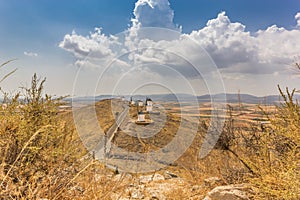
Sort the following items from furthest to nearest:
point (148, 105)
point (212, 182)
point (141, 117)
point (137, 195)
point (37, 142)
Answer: point (148, 105) < point (141, 117) < point (212, 182) < point (137, 195) < point (37, 142)

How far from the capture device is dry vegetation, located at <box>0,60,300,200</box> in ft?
7.51

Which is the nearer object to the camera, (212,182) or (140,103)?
(212,182)

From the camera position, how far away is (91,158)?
149 inches

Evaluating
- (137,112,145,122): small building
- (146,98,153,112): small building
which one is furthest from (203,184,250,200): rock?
(146,98,153,112): small building

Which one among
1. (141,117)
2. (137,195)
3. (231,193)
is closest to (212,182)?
(231,193)

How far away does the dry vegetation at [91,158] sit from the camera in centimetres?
229

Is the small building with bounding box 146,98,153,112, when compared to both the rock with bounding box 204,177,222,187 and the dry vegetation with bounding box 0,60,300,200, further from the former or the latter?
the rock with bounding box 204,177,222,187

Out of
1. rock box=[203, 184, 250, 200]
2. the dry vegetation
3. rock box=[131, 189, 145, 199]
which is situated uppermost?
the dry vegetation

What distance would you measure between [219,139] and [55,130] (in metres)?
3.33

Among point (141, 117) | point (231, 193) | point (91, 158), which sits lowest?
point (231, 193)

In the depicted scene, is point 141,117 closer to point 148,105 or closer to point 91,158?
point 148,105

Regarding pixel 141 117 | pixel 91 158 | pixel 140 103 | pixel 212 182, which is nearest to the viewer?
pixel 91 158

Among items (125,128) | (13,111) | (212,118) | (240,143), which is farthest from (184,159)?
(13,111)

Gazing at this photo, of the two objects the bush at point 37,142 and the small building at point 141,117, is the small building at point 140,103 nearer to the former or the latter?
the small building at point 141,117
